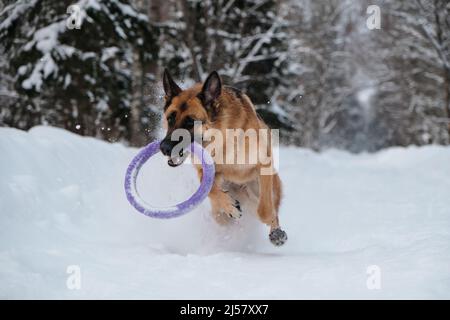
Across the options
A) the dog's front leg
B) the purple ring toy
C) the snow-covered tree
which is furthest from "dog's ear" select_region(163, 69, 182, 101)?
the snow-covered tree

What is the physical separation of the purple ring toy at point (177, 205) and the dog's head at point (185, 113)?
0.14m

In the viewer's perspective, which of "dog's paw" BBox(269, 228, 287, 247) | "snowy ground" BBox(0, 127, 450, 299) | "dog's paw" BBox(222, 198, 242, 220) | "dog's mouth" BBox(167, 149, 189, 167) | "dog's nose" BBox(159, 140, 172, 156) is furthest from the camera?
"dog's paw" BBox(222, 198, 242, 220)

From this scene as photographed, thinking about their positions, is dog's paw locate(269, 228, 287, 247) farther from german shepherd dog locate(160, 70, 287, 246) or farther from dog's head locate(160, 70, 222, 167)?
dog's head locate(160, 70, 222, 167)

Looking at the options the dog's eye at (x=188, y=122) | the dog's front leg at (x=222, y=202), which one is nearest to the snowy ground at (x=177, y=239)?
the dog's front leg at (x=222, y=202)

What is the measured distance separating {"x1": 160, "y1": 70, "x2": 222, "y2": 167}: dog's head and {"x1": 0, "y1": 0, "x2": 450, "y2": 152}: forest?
4.50 feet

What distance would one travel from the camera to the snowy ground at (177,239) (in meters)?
3.32

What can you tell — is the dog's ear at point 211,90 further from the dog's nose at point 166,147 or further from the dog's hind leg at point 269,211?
the dog's hind leg at point 269,211

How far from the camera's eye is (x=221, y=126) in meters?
5.04

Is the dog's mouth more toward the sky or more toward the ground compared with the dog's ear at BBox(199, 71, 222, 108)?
more toward the ground

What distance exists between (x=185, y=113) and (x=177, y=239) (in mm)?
1440

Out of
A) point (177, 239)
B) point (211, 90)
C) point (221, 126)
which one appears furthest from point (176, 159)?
point (177, 239)

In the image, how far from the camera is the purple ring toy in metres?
4.73
